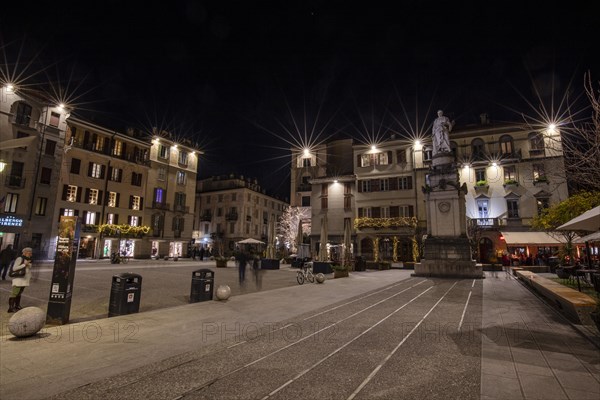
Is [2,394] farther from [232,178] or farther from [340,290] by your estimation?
[232,178]

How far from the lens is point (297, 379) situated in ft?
15.0

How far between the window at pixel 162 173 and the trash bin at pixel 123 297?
1590 inches

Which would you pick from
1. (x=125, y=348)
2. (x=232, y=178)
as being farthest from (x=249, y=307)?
(x=232, y=178)

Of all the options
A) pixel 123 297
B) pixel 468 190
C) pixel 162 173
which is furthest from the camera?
pixel 162 173

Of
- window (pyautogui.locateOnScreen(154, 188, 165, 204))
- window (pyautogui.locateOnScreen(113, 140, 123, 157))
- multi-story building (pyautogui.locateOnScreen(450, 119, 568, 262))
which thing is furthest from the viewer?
window (pyautogui.locateOnScreen(154, 188, 165, 204))

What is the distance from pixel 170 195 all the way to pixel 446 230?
38176 millimetres

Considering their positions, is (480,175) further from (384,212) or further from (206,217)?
(206,217)

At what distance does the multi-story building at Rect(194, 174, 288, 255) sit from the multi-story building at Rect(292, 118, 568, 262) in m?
18.5

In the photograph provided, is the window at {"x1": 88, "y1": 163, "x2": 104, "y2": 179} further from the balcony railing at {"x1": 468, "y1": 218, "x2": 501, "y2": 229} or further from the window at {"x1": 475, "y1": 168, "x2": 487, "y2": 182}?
the window at {"x1": 475, "y1": 168, "x2": 487, "y2": 182}

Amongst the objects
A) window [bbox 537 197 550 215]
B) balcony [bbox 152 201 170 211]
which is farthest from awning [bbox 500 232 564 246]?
balcony [bbox 152 201 170 211]

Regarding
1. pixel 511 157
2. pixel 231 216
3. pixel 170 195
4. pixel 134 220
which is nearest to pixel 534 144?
pixel 511 157

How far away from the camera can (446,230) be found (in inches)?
855

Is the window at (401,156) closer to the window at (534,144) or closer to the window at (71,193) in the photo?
the window at (534,144)

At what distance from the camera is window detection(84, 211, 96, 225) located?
3681cm
